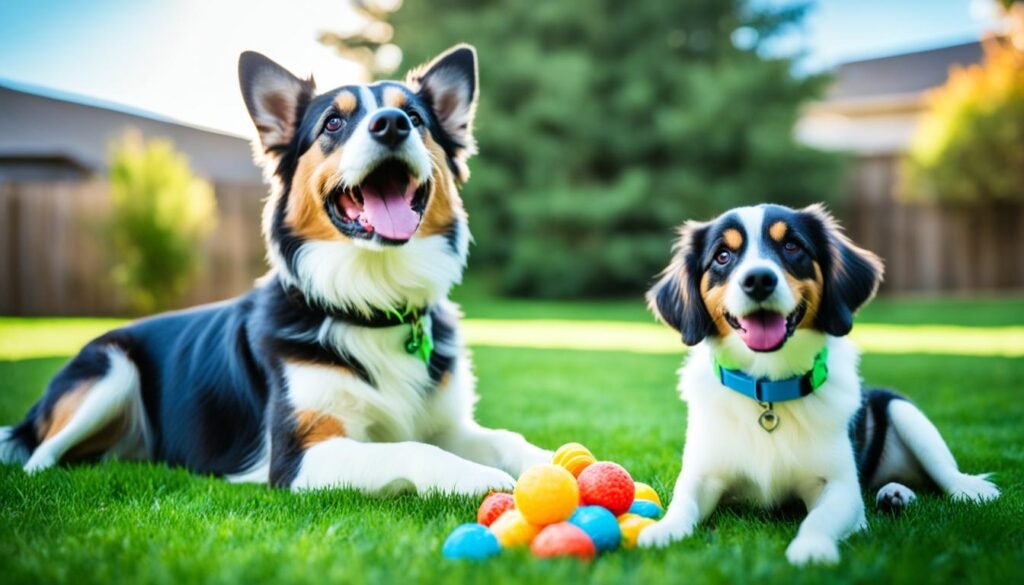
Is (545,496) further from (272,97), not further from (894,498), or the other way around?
(272,97)

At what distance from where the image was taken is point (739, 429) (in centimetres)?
313

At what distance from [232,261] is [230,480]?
14406mm

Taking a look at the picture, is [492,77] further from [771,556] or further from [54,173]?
[771,556]

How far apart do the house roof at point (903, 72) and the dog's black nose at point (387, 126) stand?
27.9 m

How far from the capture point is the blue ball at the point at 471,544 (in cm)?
245

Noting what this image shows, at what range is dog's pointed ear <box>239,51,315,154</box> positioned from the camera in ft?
13.2

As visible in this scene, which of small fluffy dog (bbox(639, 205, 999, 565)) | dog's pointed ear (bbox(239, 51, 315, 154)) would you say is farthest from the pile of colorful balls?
dog's pointed ear (bbox(239, 51, 315, 154))

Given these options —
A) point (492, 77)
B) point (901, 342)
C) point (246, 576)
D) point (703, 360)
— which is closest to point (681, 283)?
point (703, 360)

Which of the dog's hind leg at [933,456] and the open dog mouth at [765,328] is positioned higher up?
the open dog mouth at [765,328]

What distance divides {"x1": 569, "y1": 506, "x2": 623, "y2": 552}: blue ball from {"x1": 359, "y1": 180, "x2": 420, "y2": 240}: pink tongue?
158cm

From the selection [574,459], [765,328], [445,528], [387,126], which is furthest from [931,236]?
[445,528]

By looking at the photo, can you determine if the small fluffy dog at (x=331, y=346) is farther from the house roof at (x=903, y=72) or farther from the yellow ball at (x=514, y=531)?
the house roof at (x=903, y=72)

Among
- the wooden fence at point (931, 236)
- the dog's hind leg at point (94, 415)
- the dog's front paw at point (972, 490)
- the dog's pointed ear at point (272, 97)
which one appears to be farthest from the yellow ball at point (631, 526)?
the wooden fence at point (931, 236)

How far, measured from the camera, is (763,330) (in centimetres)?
304
